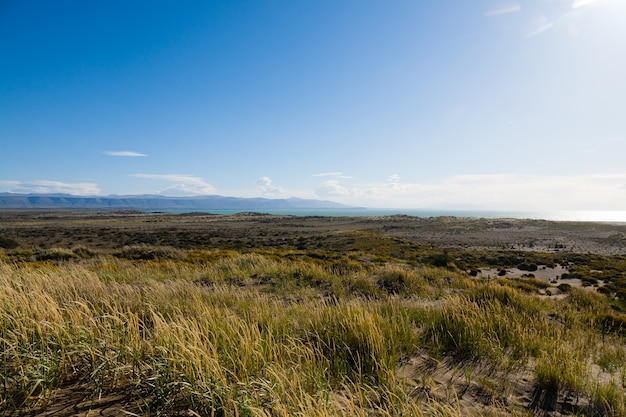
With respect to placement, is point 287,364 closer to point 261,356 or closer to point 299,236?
point 261,356

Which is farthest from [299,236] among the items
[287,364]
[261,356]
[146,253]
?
[261,356]

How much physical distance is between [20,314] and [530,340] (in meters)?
7.80

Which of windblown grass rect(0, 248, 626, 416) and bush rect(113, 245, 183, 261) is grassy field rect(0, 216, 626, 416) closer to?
windblown grass rect(0, 248, 626, 416)

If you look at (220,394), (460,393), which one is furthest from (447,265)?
(220,394)

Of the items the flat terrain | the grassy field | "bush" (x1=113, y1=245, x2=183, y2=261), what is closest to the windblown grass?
the grassy field

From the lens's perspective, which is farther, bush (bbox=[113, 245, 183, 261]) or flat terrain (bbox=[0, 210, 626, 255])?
flat terrain (bbox=[0, 210, 626, 255])

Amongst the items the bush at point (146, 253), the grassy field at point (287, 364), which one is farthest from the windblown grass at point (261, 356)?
the bush at point (146, 253)

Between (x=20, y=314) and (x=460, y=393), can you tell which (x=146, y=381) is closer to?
(x=20, y=314)

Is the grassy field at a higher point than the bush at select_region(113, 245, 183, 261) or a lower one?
higher

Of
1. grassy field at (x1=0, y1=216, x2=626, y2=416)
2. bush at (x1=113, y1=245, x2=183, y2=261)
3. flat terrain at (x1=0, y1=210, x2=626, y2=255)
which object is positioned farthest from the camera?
flat terrain at (x1=0, y1=210, x2=626, y2=255)

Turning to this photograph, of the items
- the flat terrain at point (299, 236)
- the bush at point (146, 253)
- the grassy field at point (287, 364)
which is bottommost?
the flat terrain at point (299, 236)

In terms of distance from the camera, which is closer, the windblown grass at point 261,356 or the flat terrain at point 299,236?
the windblown grass at point 261,356

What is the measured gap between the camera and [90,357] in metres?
3.22

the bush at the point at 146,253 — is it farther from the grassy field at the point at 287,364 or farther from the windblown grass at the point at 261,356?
the grassy field at the point at 287,364
